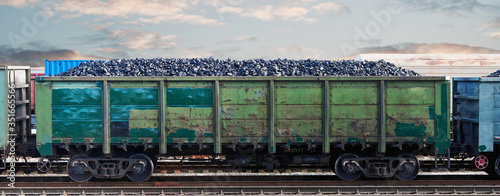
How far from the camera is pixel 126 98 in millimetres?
9617

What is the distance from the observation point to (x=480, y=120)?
32.8 ft

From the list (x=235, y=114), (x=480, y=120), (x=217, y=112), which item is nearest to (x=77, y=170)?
(x=217, y=112)

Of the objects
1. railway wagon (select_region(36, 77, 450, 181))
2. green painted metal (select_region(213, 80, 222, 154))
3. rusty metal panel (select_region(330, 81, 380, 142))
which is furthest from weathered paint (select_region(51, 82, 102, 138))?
rusty metal panel (select_region(330, 81, 380, 142))

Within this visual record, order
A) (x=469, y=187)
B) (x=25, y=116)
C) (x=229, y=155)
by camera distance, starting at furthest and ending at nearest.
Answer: (x=25, y=116), (x=229, y=155), (x=469, y=187)

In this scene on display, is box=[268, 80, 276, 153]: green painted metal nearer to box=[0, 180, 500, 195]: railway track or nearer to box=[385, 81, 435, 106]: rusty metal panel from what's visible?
box=[0, 180, 500, 195]: railway track

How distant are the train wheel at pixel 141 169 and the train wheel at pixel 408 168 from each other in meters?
6.19

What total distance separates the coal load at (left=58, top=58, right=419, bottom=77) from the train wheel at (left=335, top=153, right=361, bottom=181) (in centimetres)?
207

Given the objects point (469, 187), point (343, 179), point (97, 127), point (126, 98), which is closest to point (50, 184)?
point (97, 127)

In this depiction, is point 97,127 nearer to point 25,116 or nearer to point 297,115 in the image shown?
point 25,116

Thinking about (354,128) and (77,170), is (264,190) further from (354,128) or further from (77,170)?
(77,170)

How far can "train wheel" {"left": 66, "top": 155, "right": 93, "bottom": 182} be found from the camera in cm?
988

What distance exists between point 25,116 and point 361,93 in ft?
29.1

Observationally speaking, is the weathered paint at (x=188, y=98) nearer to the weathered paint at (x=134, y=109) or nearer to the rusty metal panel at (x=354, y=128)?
the weathered paint at (x=134, y=109)

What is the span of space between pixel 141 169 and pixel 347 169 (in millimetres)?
5090
